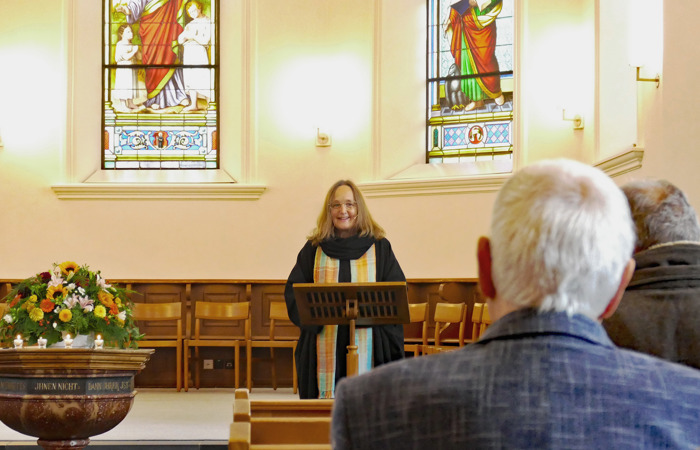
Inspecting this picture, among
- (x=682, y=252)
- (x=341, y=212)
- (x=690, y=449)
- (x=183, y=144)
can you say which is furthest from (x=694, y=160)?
(x=183, y=144)

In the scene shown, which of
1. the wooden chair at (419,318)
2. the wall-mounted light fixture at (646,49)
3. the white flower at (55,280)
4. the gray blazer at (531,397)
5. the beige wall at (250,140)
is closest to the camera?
the gray blazer at (531,397)

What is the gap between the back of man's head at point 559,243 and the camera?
1.12m

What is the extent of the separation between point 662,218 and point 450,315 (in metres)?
7.07

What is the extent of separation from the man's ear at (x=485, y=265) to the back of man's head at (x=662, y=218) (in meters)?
0.85

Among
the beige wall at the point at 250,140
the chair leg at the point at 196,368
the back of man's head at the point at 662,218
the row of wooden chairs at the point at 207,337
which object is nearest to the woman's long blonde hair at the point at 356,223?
the back of man's head at the point at 662,218

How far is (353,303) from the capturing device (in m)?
4.09

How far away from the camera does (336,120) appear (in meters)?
10.9

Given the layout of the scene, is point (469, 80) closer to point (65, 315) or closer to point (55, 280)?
point (55, 280)

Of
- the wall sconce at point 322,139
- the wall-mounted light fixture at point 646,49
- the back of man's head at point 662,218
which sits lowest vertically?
the back of man's head at point 662,218

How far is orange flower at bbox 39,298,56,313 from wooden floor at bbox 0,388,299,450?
3.72 ft

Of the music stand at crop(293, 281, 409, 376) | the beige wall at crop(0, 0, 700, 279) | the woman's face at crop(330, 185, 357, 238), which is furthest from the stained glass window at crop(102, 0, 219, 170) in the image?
the music stand at crop(293, 281, 409, 376)

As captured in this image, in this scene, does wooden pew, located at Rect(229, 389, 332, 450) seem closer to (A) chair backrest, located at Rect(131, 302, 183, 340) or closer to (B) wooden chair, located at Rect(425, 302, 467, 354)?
(B) wooden chair, located at Rect(425, 302, 467, 354)

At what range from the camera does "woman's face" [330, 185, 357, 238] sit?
477 cm

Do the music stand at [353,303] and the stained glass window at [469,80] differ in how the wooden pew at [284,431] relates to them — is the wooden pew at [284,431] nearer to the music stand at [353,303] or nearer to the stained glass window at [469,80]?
the music stand at [353,303]
